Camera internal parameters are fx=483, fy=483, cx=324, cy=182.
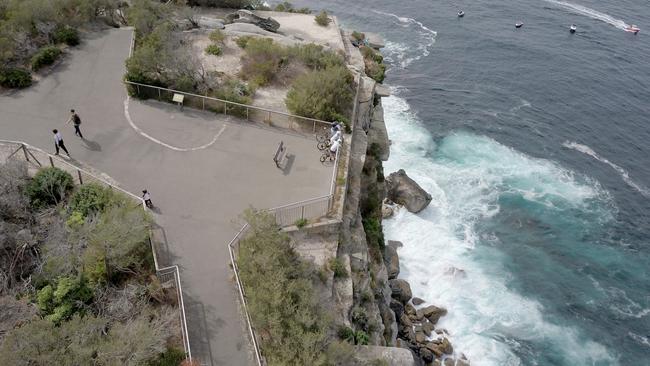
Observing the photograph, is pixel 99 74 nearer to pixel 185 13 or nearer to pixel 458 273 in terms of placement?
pixel 185 13

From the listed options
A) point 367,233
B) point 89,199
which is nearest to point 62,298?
point 89,199

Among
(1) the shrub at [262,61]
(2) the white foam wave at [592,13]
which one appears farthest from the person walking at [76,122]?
(2) the white foam wave at [592,13]

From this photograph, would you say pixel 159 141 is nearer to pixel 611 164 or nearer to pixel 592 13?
pixel 611 164

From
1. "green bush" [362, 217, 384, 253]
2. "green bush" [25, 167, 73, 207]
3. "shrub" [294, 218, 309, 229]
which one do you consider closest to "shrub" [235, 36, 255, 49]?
"green bush" [362, 217, 384, 253]

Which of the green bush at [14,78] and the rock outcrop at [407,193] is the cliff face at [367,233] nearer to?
the rock outcrop at [407,193]

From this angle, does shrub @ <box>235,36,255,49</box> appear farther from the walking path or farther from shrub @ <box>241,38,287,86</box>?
the walking path
